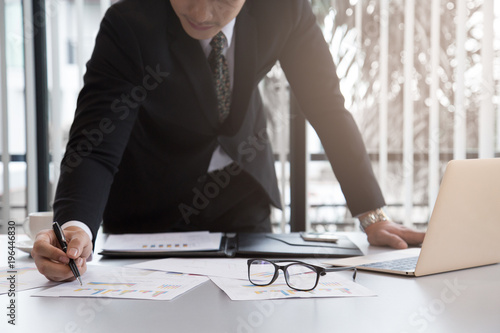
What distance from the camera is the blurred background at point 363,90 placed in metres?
2.75

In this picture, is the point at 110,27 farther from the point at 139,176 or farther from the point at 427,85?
the point at 427,85

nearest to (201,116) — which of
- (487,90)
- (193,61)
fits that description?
(193,61)

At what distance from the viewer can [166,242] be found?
1.33 meters

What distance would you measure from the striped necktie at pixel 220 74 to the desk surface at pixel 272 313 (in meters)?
0.79

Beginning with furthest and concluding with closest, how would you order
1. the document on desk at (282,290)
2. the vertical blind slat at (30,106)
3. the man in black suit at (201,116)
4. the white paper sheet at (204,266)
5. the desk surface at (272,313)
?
the vertical blind slat at (30,106) < the man in black suit at (201,116) < the white paper sheet at (204,266) < the document on desk at (282,290) < the desk surface at (272,313)

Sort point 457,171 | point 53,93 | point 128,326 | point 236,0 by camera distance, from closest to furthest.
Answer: point 128,326 < point 457,171 < point 236,0 < point 53,93

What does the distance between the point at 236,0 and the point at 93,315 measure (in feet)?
2.97

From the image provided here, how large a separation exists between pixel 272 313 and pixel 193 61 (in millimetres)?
928

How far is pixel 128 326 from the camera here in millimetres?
735

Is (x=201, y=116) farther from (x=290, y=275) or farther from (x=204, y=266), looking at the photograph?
(x=290, y=275)

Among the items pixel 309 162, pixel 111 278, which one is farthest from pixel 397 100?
pixel 111 278

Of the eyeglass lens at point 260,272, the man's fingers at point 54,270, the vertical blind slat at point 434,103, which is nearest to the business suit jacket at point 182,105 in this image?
the man's fingers at point 54,270

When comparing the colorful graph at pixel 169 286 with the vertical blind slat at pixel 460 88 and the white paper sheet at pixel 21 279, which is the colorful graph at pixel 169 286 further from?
the vertical blind slat at pixel 460 88


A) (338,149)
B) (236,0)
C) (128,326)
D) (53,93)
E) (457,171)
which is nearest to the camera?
(128,326)
